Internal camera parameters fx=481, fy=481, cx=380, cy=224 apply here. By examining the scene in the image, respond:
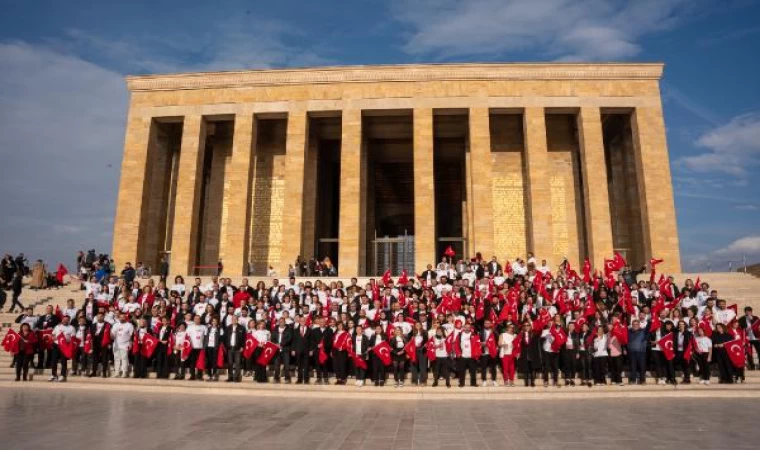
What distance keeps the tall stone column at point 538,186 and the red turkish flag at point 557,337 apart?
12819 mm

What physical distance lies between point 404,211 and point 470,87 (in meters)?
12.8

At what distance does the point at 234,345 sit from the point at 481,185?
51.0ft

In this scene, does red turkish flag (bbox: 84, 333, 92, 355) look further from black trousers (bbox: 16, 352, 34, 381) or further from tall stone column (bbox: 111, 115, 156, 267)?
tall stone column (bbox: 111, 115, 156, 267)

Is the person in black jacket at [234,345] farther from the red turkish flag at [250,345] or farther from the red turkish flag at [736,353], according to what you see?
the red turkish flag at [736,353]

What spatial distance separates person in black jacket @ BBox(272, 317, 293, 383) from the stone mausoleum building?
11.6 metres

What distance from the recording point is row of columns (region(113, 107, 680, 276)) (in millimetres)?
23047

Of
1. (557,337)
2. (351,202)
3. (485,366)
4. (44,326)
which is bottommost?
(485,366)

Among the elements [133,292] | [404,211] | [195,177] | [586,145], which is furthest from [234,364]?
[404,211]

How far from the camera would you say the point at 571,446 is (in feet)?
18.3

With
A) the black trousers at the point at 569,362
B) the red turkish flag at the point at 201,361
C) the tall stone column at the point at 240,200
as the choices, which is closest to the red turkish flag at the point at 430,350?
the black trousers at the point at 569,362

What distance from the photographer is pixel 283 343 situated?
442 inches

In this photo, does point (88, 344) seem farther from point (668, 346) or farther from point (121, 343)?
point (668, 346)

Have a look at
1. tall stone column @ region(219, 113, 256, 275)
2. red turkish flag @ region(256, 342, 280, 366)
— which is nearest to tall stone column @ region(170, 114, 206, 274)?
tall stone column @ region(219, 113, 256, 275)

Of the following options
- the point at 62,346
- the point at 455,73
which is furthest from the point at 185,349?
the point at 455,73
